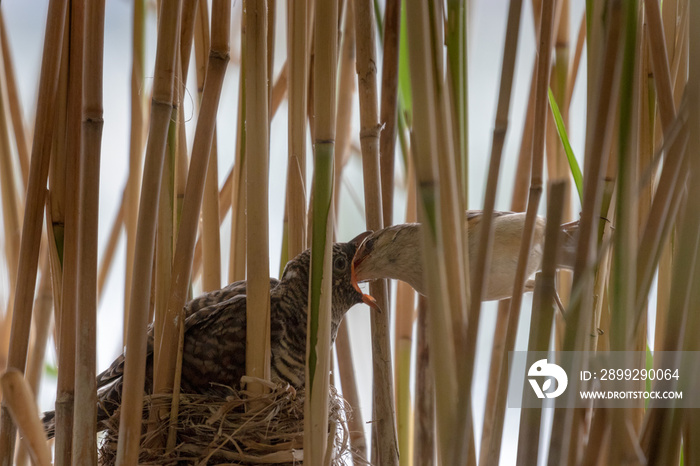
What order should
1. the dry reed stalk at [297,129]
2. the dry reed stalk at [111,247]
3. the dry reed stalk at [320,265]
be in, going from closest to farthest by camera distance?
1. the dry reed stalk at [320,265]
2. the dry reed stalk at [297,129]
3. the dry reed stalk at [111,247]

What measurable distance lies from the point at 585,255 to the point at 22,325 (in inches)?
17.6

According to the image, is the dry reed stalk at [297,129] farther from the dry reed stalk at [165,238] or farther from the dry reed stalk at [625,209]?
the dry reed stalk at [625,209]

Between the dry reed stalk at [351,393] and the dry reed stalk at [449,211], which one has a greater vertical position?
the dry reed stalk at [449,211]

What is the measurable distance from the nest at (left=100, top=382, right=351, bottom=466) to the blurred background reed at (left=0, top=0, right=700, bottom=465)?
0.09 m

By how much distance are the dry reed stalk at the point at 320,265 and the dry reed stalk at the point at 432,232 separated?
0.10 m

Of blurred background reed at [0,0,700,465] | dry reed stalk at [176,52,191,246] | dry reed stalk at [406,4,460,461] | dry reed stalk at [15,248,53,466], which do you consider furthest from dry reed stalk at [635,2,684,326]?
dry reed stalk at [15,248,53,466]

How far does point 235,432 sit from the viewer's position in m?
0.65

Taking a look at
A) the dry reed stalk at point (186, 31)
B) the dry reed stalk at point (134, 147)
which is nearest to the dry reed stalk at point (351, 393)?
the dry reed stalk at point (134, 147)

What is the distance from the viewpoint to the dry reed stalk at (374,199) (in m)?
0.67

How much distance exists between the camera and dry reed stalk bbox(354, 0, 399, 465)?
26.3 inches

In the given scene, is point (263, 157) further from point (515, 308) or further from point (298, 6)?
point (515, 308)

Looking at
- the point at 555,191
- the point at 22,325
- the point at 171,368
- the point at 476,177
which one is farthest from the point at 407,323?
the point at 555,191

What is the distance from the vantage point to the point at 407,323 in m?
0.84

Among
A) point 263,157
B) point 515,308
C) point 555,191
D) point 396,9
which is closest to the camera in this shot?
→ point 555,191
